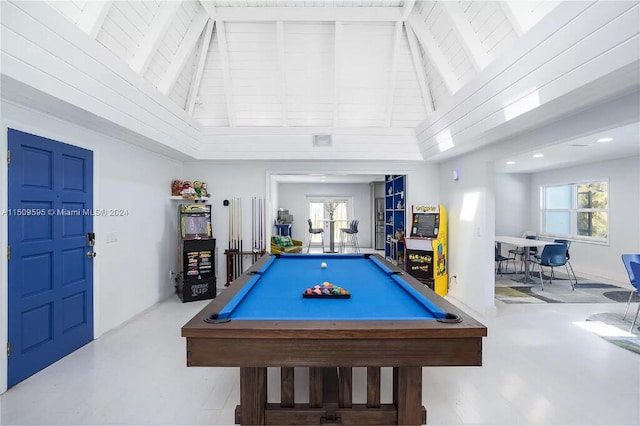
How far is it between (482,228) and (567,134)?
1680 millimetres

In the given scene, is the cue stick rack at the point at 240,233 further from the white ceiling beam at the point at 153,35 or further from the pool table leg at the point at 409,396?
the pool table leg at the point at 409,396

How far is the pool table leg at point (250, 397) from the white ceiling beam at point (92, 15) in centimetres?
309

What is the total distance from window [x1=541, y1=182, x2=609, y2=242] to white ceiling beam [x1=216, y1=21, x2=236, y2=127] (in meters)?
7.58

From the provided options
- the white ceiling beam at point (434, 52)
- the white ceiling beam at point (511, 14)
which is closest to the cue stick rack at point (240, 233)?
the white ceiling beam at point (434, 52)

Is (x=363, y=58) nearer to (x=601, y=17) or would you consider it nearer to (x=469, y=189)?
(x=469, y=189)

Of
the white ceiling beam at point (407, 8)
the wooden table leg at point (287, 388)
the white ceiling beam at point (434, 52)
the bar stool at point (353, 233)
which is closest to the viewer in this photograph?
the wooden table leg at point (287, 388)

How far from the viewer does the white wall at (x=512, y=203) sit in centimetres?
826

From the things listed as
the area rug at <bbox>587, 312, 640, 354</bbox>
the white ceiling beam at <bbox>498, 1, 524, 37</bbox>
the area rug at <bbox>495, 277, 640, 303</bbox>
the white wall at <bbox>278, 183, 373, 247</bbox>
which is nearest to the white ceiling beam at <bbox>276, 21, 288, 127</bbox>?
the white ceiling beam at <bbox>498, 1, 524, 37</bbox>

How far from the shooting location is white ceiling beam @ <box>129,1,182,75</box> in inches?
132

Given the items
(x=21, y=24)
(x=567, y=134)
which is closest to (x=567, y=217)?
(x=567, y=134)

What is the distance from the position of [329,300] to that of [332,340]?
0.54 m

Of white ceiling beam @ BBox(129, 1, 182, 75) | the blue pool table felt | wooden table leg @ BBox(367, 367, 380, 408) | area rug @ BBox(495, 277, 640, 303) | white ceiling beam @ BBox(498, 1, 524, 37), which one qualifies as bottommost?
area rug @ BBox(495, 277, 640, 303)

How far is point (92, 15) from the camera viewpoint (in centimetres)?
272

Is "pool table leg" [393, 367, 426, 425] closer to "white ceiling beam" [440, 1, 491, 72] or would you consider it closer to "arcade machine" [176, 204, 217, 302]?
"white ceiling beam" [440, 1, 491, 72]
